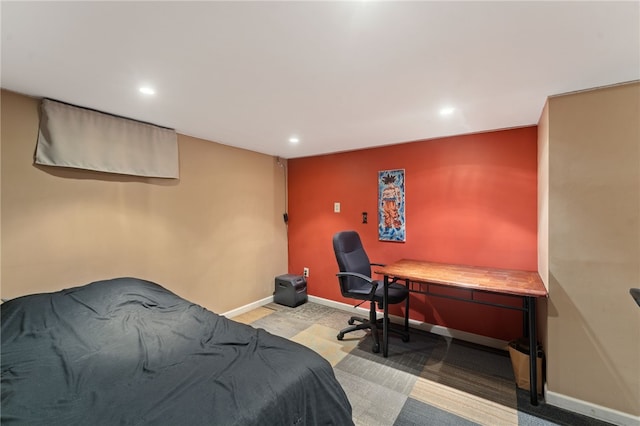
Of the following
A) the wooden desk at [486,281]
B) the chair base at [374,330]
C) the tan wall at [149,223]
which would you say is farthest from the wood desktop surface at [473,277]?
the tan wall at [149,223]

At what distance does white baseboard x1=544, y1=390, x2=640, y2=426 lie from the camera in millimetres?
1765

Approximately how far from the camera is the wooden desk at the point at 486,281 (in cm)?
198

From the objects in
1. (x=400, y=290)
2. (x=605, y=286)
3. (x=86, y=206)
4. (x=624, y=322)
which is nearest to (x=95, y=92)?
(x=86, y=206)

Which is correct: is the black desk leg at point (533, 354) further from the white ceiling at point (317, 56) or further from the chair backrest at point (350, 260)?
the white ceiling at point (317, 56)

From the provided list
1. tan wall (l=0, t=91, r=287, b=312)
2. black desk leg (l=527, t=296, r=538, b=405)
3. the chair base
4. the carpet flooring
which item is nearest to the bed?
tan wall (l=0, t=91, r=287, b=312)

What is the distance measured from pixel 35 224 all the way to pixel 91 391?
1.59m

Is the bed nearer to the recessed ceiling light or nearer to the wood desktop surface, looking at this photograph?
the wood desktop surface

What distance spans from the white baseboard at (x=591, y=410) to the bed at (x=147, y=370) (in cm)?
164

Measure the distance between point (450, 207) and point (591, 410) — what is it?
188 cm

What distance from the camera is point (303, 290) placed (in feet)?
Answer: 13.3

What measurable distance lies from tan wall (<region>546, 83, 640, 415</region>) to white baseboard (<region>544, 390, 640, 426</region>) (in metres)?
0.03

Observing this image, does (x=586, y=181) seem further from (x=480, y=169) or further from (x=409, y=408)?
(x=409, y=408)

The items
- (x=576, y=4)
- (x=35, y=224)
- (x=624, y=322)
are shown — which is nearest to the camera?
(x=576, y=4)

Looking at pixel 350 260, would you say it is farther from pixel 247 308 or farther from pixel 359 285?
pixel 247 308
